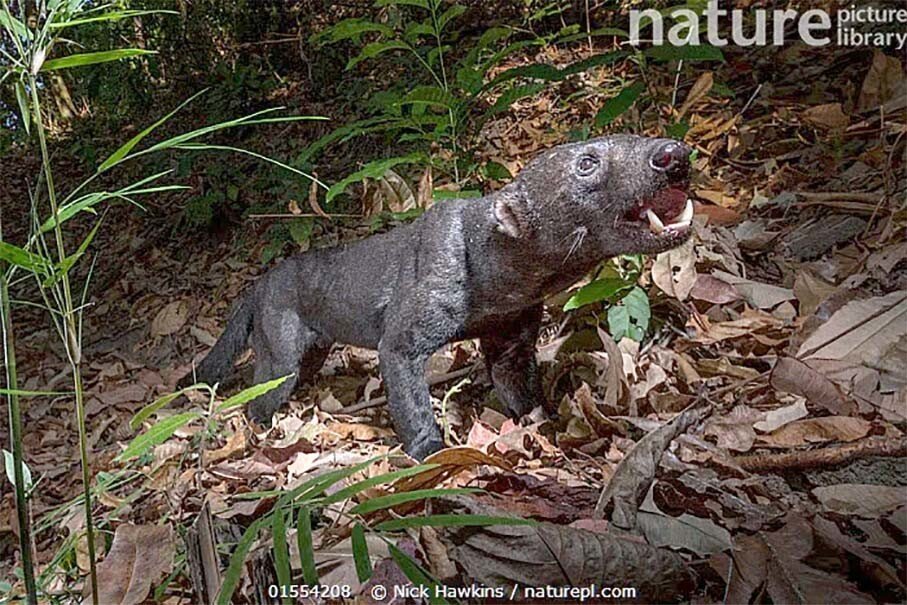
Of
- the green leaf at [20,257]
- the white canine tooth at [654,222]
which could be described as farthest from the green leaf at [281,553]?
the white canine tooth at [654,222]

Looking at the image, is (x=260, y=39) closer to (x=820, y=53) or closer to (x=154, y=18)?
(x=154, y=18)

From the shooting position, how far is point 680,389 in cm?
193

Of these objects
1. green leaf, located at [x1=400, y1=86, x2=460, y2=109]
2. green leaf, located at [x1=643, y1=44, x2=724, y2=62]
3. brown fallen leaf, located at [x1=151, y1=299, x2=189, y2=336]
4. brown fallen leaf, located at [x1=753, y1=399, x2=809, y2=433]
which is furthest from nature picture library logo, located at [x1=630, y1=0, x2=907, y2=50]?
brown fallen leaf, located at [x1=151, y1=299, x2=189, y2=336]

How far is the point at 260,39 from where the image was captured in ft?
9.74

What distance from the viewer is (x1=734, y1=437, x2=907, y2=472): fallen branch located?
1363 mm

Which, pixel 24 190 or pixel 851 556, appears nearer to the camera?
pixel 851 556

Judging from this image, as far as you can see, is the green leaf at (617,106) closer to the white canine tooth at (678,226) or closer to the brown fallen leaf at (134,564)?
the white canine tooth at (678,226)

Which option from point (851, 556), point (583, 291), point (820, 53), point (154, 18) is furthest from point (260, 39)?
point (851, 556)

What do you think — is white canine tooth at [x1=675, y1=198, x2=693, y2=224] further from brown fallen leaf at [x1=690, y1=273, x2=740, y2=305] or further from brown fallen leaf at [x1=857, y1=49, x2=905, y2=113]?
brown fallen leaf at [x1=857, y1=49, x2=905, y2=113]

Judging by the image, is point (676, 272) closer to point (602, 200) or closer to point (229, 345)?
point (602, 200)

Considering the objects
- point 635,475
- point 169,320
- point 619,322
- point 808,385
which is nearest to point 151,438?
point 635,475

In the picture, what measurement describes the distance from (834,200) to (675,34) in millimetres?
644

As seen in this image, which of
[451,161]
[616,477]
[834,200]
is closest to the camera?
[616,477]

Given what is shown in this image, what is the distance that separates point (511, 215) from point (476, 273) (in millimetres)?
187
